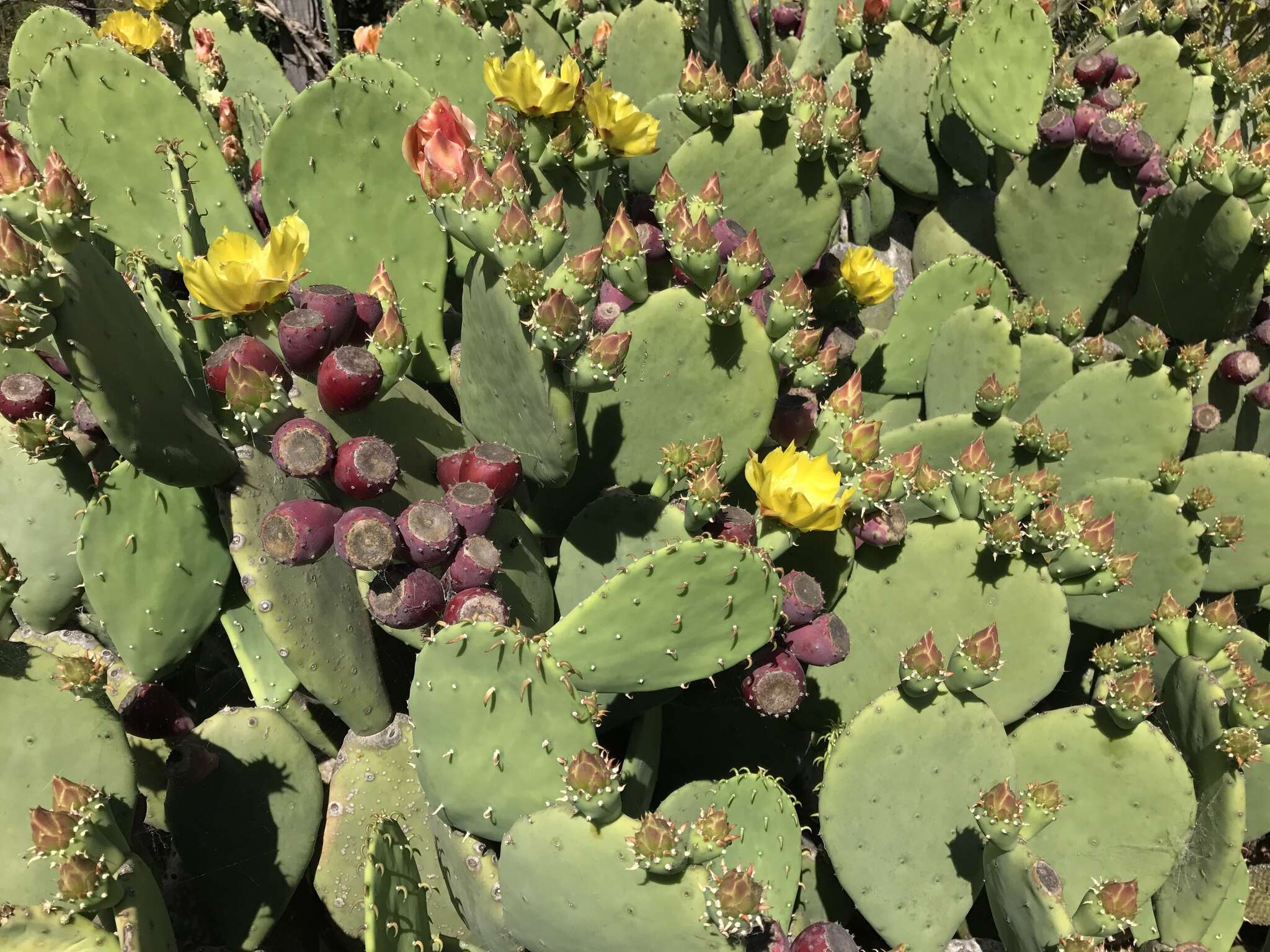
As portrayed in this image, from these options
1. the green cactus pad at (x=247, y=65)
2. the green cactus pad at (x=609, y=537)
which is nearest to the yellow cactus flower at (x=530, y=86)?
the green cactus pad at (x=609, y=537)

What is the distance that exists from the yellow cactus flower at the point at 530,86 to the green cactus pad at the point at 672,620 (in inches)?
33.8

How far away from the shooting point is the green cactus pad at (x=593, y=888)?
45.9 inches

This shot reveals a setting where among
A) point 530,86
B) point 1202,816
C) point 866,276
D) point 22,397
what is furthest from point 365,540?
point 1202,816

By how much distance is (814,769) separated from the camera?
194 centimetres

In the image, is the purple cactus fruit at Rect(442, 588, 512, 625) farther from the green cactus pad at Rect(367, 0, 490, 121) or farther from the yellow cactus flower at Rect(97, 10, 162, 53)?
the yellow cactus flower at Rect(97, 10, 162, 53)

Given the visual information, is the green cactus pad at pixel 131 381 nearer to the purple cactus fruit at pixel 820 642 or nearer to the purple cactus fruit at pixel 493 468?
the purple cactus fruit at pixel 493 468

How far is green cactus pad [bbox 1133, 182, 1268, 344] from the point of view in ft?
8.07

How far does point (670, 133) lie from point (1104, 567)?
5.19 feet

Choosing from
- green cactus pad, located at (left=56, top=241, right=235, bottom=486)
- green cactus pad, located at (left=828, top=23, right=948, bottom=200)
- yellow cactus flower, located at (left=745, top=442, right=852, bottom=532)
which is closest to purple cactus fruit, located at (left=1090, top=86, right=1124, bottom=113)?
green cactus pad, located at (left=828, top=23, right=948, bottom=200)

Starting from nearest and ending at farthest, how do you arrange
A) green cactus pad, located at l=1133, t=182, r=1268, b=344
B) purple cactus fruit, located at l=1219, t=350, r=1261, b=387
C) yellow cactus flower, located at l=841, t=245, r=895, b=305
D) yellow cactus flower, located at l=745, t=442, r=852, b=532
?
1. yellow cactus flower, located at l=745, t=442, r=852, b=532
2. yellow cactus flower, located at l=841, t=245, r=895, b=305
3. green cactus pad, located at l=1133, t=182, r=1268, b=344
4. purple cactus fruit, located at l=1219, t=350, r=1261, b=387

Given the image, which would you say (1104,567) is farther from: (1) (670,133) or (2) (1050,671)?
(1) (670,133)

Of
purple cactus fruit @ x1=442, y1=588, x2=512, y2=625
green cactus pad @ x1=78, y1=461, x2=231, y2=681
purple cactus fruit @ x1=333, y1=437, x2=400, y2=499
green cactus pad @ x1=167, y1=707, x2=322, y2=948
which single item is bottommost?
green cactus pad @ x1=167, y1=707, x2=322, y2=948

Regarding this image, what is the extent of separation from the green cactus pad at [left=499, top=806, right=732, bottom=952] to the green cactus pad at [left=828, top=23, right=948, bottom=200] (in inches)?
92.1

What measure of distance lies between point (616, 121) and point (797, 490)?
0.78 meters
